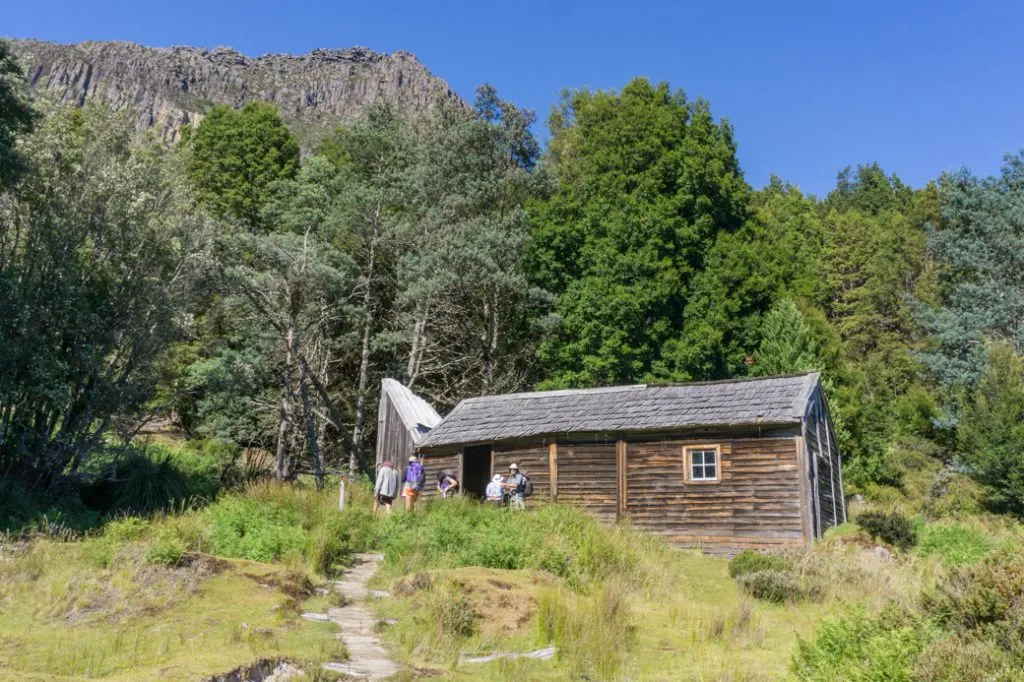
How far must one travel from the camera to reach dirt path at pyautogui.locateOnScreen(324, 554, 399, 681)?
8.32m

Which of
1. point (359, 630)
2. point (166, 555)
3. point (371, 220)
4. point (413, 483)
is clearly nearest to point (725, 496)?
point (413, 483)

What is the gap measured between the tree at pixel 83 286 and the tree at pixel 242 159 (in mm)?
19382

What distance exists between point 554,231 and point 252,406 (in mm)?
14215

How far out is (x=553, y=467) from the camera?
2231cm

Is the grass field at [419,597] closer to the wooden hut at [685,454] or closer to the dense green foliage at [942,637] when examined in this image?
the dense green foliage at [942,637]

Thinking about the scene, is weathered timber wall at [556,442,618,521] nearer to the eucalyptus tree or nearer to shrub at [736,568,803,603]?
shrub at [736,568,803,603]

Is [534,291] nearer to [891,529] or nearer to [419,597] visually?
[891,529]

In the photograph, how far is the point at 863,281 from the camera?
48156 mm

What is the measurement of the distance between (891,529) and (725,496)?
4.12m

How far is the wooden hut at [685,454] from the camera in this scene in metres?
19.6

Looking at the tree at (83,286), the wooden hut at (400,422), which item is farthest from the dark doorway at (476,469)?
the tree at (83,286)

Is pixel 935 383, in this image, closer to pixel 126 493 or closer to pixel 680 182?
pixel 680 182

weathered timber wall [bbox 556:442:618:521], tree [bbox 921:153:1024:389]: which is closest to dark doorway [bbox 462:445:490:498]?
weathered timber wall [bbox 556:442:618:521]

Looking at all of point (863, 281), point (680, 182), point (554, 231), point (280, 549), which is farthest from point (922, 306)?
point (280, 549)
